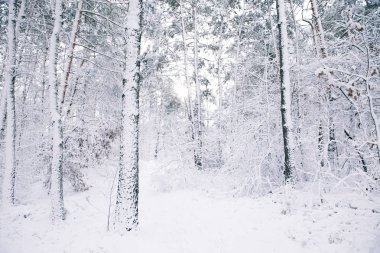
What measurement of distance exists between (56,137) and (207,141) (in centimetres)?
773

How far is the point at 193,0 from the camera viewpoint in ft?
52.6

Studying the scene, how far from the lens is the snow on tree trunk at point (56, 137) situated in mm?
8336

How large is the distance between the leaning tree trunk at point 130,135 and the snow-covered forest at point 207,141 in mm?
32

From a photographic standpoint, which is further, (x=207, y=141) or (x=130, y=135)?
(x=207, y=141)

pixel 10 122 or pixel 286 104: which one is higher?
pixel 286 104

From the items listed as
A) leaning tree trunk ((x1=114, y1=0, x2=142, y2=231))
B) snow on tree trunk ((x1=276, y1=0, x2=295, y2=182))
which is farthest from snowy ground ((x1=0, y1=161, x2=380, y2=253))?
snow on tree trunk ((x1=276, y1=0, x2=295, y2=182))

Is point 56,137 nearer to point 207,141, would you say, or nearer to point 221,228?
point 221,228

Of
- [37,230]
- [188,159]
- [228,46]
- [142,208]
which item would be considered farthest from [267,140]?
[228,46]

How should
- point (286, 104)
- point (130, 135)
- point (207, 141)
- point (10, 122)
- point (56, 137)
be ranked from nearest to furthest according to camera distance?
point (130, 135)
point (56, 137)
point (286, 104)
point (10, 122)
point (207, 141)

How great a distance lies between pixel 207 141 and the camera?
563 inches

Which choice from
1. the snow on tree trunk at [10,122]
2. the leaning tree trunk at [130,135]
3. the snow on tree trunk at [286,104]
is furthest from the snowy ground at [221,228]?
the snow on tree trunk at [10,122]

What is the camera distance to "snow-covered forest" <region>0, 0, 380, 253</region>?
19.8 feet

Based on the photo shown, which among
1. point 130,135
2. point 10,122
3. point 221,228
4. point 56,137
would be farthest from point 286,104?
point 10,122

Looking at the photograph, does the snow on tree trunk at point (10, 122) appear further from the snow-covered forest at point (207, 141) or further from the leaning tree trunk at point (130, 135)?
the leaning tree trunk at point (130, 135)
